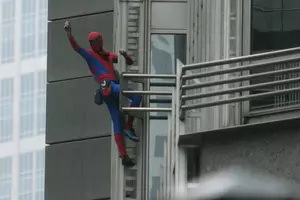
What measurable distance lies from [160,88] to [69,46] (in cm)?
671

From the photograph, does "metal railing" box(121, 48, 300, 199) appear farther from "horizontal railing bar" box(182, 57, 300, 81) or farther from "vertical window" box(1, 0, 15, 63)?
"vertical window" box(1, 0, 15, 63)

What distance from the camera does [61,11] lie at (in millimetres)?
29188

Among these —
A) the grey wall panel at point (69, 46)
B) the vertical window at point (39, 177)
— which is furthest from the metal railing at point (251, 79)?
the vertical window at point (39, 177)

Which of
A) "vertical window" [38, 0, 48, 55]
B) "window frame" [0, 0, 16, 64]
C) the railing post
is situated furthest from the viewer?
"window frame" [0, 0, 16, 64]

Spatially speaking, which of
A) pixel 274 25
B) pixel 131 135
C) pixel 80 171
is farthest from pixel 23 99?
pixel 274 25

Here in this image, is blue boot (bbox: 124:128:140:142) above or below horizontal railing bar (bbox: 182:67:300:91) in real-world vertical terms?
below

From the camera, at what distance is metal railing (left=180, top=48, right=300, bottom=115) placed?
18125 millimetres

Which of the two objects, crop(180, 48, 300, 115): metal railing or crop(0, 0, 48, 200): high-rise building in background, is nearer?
crop(180, 48, 300, 115): metal railing

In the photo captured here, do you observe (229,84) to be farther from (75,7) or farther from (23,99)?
(23,99)

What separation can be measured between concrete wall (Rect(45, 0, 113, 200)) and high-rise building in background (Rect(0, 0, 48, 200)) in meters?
47.3

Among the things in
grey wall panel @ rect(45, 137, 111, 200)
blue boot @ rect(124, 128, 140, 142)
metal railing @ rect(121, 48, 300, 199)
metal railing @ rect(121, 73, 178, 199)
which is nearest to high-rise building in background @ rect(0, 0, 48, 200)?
grey wall panel @ rect(45, 137, 111, 200)

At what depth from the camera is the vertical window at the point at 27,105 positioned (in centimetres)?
7950

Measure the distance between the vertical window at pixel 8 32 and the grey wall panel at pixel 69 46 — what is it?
172 feet

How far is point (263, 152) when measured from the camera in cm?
1792
